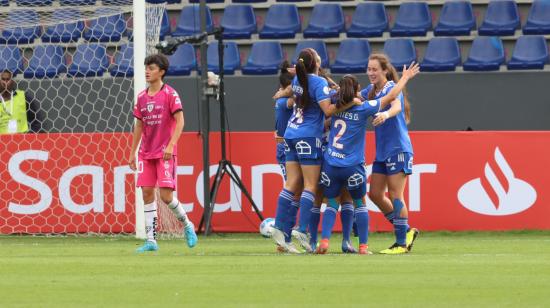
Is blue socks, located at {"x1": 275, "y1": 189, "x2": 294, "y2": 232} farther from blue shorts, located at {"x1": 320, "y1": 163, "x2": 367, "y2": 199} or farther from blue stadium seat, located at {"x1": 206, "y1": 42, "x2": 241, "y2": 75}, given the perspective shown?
blue stadium seat, located at {"x1": 206, "y1": 42, "x2": 241, "y2": 75}

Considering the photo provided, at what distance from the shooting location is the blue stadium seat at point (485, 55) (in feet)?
62.0

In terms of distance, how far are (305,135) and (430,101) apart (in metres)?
7.36

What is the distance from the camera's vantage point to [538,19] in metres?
19.8

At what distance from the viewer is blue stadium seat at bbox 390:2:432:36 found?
19.8 meters

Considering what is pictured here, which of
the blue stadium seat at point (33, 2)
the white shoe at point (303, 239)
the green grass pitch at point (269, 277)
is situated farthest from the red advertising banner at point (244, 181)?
the blue stadium seat at point (33, 2)

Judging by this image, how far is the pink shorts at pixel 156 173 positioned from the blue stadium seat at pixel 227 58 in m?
7.24

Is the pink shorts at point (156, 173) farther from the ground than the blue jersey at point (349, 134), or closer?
closer

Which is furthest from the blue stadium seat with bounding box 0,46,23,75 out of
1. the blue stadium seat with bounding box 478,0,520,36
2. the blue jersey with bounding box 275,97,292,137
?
the blue stadium seat with bounding box 478,0,520,36

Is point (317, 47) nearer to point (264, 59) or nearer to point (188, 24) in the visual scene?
point (264, 59)

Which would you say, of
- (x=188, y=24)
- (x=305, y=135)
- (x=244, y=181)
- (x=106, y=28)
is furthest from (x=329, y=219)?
(x=188, y=24)

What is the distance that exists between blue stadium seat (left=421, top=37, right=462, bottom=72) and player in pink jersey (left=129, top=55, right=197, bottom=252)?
7837 mm

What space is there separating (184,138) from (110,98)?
5.39ft

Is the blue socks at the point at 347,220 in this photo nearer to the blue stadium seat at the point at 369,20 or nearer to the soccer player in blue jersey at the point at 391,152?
the soccer player in blue jersey at the point at 391,152

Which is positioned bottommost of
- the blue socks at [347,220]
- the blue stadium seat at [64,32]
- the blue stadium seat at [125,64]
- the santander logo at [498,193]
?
the santander logo at [498,193]
